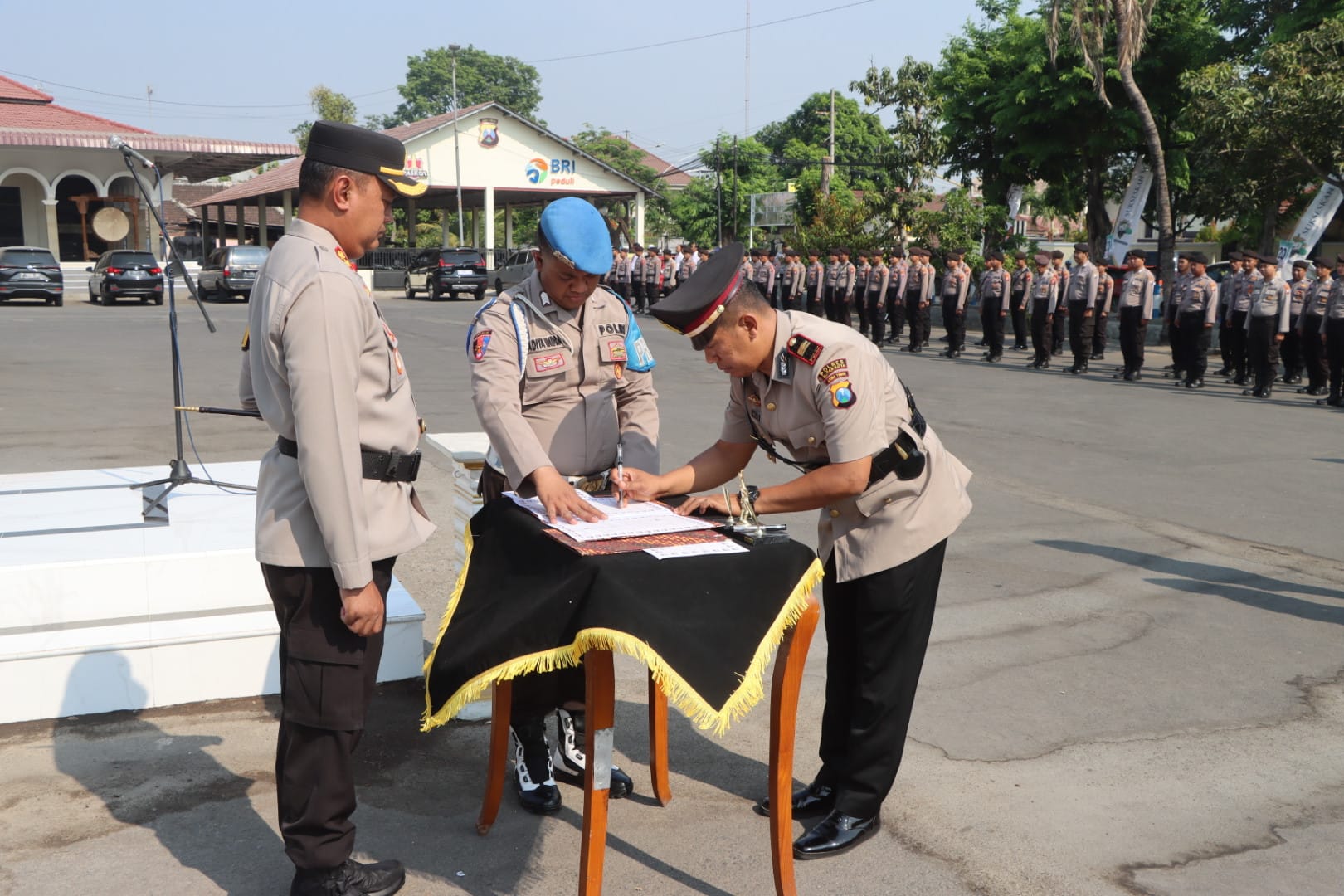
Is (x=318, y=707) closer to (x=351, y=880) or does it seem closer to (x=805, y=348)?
(x=351, y=880)

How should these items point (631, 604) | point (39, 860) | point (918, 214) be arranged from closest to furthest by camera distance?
1. point (631, 604)
2. point (39, 860)
3. point (918, 214)

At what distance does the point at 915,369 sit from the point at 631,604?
50.6ft

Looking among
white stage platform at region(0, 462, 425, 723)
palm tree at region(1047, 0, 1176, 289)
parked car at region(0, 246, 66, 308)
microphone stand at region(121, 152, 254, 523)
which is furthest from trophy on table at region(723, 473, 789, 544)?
parked car at region(0, 246, 66, 308)

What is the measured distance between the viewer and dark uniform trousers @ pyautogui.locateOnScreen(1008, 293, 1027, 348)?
20.0m

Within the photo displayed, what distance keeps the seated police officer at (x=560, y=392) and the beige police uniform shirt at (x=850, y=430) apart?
0.41m

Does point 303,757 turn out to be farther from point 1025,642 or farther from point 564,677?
point 1025,642

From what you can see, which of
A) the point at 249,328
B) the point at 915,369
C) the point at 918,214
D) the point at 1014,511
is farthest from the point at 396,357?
the point at 918,214

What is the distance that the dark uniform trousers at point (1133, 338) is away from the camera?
53.5ft

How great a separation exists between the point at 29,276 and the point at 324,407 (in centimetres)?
3051

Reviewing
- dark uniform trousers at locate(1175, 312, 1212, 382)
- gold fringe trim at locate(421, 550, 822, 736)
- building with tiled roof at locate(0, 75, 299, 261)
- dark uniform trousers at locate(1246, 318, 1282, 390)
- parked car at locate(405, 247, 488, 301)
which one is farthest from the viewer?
building with tiled roof at locate(0, 75, 299, 261)

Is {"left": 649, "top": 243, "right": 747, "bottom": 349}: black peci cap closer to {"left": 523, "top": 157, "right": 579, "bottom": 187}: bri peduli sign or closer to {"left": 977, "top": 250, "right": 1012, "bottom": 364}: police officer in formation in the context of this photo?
{"left": 977, "top": 250, "right": 1012, "bottom": 364}: police officer in formation

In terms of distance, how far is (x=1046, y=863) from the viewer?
10.3ft

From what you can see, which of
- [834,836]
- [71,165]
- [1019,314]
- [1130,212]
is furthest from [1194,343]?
[71,165]

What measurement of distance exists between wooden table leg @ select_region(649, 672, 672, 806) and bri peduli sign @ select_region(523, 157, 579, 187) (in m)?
40.1
